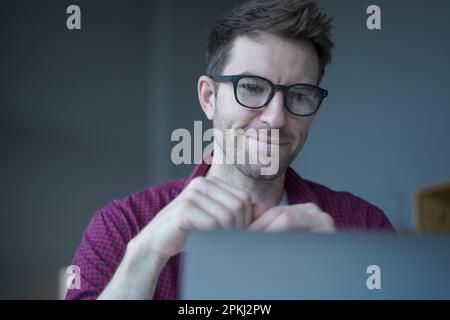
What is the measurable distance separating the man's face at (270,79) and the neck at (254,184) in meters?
0.01

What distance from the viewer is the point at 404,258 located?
0.44 meters

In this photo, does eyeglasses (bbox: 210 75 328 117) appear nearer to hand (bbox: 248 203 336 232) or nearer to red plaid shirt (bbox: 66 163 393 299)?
red plaid shirt (bbox: 66 163 393 299)

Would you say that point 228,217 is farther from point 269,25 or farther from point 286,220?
point 269,25

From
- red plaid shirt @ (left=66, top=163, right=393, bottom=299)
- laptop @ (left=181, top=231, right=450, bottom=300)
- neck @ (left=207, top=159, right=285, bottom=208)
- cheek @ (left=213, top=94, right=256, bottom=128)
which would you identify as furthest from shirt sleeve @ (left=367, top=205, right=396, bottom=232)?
laptop @ (left=181, top=231, right=450, bottom=300)

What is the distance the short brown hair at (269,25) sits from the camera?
756mm

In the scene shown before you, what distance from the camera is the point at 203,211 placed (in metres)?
0.48

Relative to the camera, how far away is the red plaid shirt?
67 centimetres

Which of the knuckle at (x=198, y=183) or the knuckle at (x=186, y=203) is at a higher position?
the knuckle at (x=198, y=183)

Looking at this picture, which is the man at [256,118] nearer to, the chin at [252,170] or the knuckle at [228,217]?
the chin at [252,170]

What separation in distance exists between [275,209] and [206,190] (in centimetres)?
7

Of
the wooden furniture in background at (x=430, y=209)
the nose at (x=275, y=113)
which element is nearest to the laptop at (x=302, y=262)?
the nose at (x=275, y=113)

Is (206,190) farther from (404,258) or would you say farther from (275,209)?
(404,258)

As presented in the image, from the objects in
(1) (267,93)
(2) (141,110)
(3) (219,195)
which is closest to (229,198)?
(3) (219,195)

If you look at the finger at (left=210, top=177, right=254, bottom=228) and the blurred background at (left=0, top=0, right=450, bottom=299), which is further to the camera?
the blurred background at (left=0, top=0, right=450, bottom=299)
